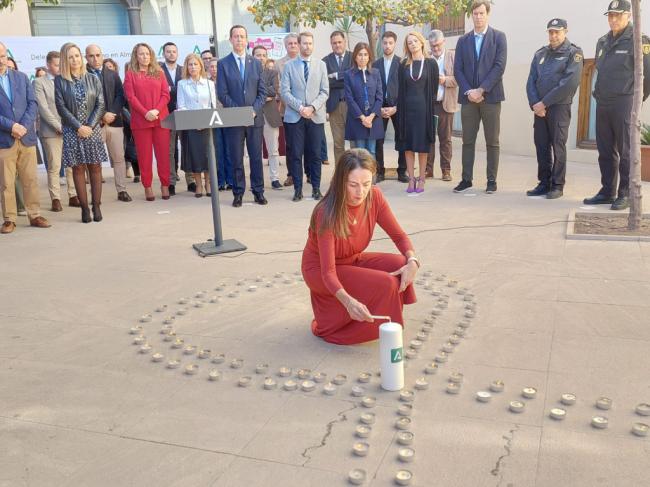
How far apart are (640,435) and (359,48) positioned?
6827mm

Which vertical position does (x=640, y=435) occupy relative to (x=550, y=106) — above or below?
below

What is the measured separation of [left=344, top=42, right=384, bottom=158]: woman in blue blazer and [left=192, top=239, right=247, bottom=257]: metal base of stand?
10.4 feet

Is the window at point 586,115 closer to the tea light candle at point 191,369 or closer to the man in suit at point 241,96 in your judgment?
the man in suit at point 241,96

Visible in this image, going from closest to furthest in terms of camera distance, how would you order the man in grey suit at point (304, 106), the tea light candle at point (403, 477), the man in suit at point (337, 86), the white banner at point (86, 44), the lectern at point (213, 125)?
the tea light candle at point (403, 477)
the lectern at point (213, 125)
the man in grey suit at point (304, 106)
the man in suit at point (337, 86)
the white banner at point (86, 44)

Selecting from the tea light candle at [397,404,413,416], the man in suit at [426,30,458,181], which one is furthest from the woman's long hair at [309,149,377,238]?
the man in suit at [426,30,458,181]

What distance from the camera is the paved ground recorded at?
289cm

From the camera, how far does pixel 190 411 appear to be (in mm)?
3408

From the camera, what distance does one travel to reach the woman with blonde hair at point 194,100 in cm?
881

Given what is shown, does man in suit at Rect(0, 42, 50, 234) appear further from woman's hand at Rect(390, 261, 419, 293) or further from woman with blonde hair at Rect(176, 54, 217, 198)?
woman's hand at Rect(390, 261, 419, 293)

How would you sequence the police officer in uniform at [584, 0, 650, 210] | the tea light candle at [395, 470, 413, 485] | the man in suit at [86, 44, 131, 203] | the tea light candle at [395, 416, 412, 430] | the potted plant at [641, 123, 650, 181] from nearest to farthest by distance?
1. the tea light candle at [395, 470, 413, 485]
2. the tea light candle at [395, 416, 412, 430]
3. the police officer in uniform at [584, 0, 650, 210]
4. the potted plant at [641, 123, 650, 181]
5. the man in suit at [86, 44, 131, 203]

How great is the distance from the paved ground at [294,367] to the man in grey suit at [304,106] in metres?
2.21

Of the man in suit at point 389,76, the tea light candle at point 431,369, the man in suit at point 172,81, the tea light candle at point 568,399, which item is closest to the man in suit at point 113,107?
the man in suit at point 172,81

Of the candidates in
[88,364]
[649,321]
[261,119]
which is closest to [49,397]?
[88,364]

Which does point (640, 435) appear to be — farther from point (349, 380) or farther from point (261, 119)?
point (261, 119)
